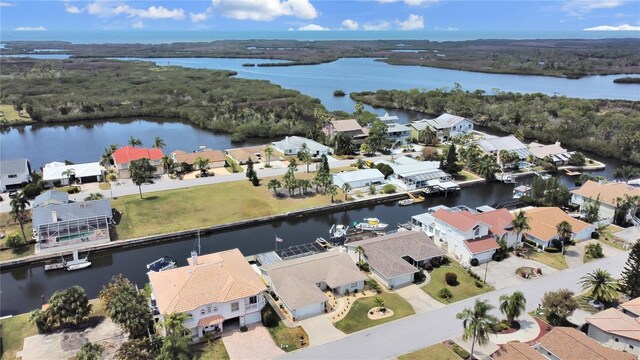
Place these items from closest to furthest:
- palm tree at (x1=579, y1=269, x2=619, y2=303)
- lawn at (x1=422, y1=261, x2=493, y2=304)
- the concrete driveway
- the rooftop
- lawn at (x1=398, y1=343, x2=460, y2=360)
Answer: lawn at (x1=398, y1=343, x2=460, y2=360) → the rooftop → palm tree at (x1=579, y1=269, x2=619, y2=303) → lawn at (x1=422, y1=261, x2=493, y2=304) → the concrete driveway

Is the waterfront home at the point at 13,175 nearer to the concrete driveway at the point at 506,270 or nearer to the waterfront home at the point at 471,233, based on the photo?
the waterfront home at the point at 471,233

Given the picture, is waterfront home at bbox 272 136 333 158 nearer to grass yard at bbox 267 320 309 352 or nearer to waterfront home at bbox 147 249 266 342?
waterfront home at bbox 147 249 266 342

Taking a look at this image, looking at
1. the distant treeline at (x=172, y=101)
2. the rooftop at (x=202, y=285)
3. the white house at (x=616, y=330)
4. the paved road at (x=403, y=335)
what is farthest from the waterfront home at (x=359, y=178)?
the white house at (x=616, y=330)

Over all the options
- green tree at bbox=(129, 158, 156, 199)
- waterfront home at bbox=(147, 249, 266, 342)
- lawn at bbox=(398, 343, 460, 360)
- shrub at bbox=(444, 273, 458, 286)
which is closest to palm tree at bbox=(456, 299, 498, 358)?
lawn at bbox=(398, 343, 460, 360)

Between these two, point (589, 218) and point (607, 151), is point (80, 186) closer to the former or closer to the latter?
point (589, 218)

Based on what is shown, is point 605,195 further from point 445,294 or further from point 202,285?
point 202,285

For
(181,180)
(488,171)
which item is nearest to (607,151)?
(488,171)

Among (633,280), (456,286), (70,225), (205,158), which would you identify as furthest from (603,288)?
(205,158)
